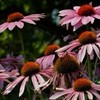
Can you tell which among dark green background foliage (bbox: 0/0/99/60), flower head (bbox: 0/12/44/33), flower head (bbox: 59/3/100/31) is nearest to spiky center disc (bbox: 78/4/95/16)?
flower head (bbox: 59/3/100/31)

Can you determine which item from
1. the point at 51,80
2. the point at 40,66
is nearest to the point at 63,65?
the point at 51,80

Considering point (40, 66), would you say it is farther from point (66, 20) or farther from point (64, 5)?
point (64, 5)

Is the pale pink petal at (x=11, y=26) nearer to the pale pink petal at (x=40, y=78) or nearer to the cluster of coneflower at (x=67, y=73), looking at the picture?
the cluster of coneflower at (x=67, y=73)

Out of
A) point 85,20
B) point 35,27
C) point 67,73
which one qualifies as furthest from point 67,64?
point 35,27

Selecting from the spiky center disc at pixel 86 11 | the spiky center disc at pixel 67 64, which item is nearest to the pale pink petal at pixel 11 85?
the spiky center disc at pixel 67 64

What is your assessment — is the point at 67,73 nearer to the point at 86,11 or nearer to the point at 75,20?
the point at 75,20
